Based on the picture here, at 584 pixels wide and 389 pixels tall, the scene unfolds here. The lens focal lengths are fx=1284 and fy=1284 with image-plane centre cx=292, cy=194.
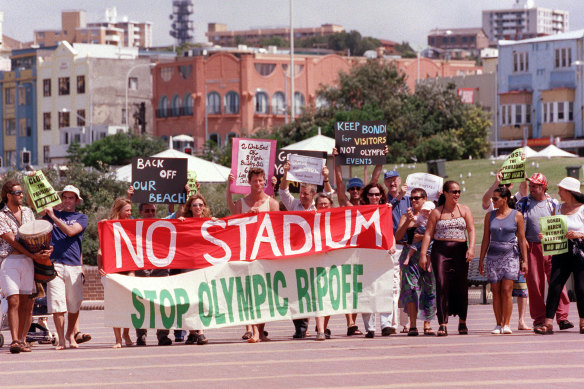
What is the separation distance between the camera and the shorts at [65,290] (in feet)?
47.7

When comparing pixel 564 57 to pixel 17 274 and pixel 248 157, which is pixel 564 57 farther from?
pixel 17 274

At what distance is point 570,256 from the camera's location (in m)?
15.3

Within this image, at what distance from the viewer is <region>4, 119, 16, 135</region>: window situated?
129250 millimetres

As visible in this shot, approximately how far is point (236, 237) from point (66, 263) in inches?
77.9

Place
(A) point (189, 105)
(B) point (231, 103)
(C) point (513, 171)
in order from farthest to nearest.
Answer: (A) point (189, 105)
(B) point (231, 103)
(C) point (513, 171)

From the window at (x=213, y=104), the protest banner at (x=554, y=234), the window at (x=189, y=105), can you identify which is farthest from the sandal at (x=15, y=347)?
the window at (x=189, y=105)

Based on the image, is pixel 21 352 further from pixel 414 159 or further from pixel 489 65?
pixel 489 65

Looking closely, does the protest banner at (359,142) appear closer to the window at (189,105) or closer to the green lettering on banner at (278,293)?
the green lettering on banner at (278,293)

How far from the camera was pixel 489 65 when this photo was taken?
122m

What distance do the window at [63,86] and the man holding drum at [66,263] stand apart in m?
109

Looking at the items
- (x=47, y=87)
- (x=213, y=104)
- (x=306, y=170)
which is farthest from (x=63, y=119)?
(x=306, y=170)

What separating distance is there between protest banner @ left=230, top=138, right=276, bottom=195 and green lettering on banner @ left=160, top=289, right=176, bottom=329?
114 inches

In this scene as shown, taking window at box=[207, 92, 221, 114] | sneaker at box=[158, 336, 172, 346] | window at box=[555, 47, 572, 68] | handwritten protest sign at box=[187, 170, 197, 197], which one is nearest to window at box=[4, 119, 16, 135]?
window at box=[207, 92, 221, 114]

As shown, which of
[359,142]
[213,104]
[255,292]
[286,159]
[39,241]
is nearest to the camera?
[39,241]
